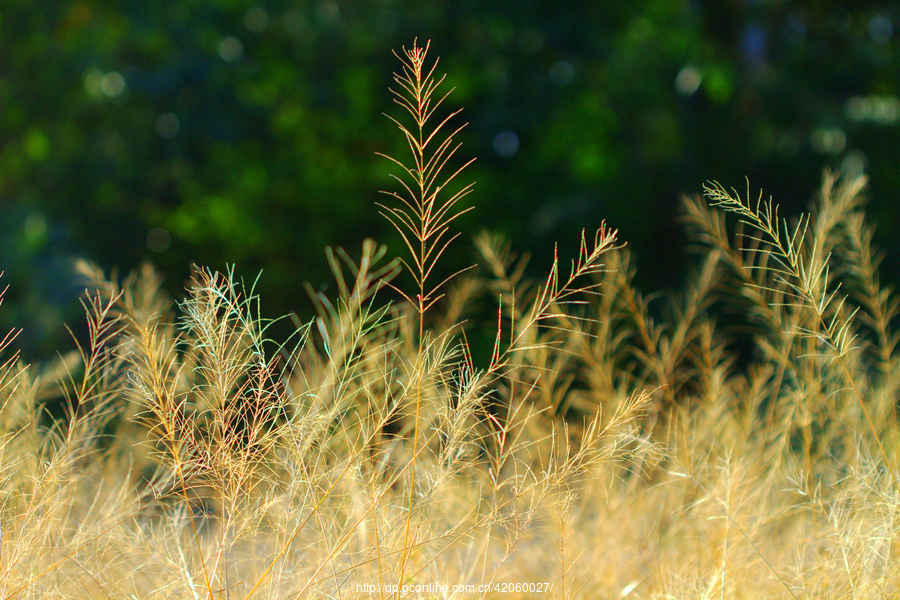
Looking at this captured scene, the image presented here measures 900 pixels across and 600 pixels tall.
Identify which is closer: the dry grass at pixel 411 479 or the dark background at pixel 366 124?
the dry grass at pixel 411 479

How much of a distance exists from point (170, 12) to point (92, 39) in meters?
0.82

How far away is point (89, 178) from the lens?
293 inches

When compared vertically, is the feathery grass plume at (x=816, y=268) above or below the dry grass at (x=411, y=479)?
above

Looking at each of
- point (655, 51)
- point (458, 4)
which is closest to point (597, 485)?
point (655, 51)

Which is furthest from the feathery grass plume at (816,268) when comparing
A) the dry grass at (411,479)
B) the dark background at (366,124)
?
the dark background at (366,124)

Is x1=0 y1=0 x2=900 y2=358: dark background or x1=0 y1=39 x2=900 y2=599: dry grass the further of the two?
x1=0 y1=0 x2=900 y2=358: dark background

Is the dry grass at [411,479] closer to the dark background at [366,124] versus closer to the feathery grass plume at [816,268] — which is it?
the feathery grass plume at [816,268]

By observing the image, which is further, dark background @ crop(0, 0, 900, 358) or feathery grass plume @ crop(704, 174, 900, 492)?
dark background @ crop(0, 0, 900, 358)

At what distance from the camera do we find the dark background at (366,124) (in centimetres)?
680

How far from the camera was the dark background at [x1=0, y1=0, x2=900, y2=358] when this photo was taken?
6797 mm

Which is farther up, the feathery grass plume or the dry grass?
the feathery grass plume

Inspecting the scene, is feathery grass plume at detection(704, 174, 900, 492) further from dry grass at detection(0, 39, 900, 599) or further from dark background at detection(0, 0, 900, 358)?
dark background at detection(0, 0, 900, 358)

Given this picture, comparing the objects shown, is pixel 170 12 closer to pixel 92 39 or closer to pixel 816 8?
pixel 92 39

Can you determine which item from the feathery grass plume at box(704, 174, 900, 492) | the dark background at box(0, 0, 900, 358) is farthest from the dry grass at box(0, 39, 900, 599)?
the dark background at box(0, 0, 900, 358)
